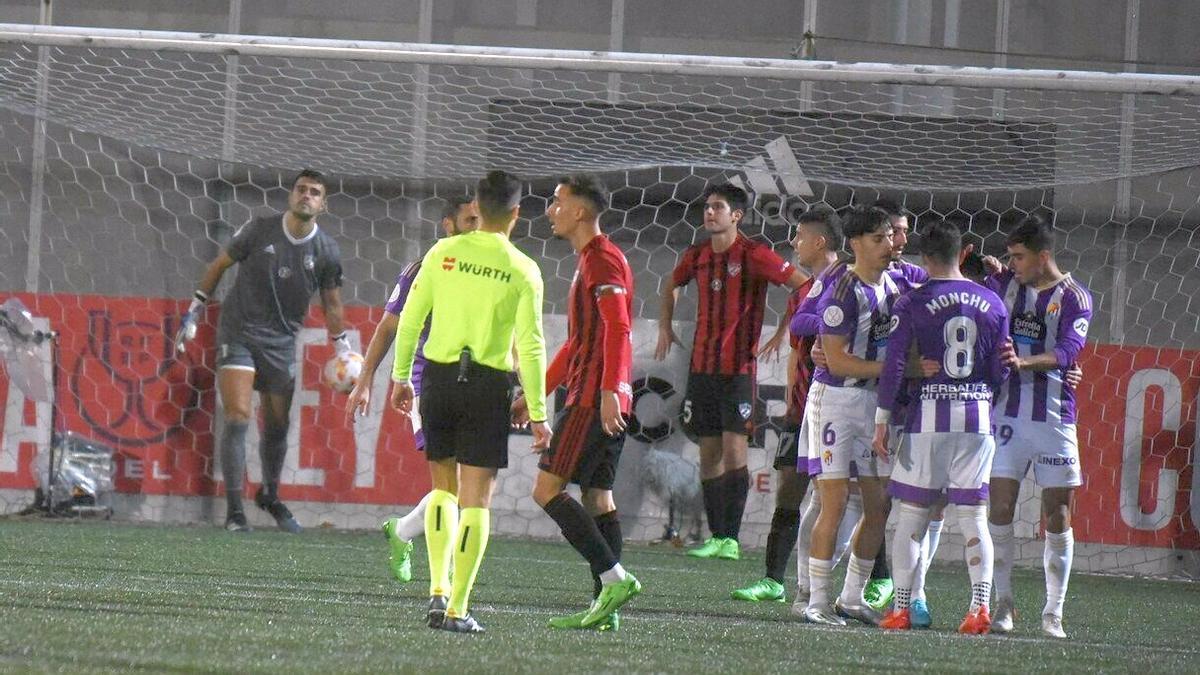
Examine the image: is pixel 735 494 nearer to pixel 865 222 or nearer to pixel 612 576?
pixel 865 222

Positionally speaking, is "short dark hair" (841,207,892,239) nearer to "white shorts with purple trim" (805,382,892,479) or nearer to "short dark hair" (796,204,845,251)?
"white shorts with purple trim" (805,382,892,479)

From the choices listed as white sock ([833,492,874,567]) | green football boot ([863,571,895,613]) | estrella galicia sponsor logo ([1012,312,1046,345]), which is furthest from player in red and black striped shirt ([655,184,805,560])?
estrella galicia sponsor logo ([1012,312,1046,345])

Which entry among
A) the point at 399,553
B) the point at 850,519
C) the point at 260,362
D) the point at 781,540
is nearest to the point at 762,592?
the point at 781,540

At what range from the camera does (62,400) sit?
10.4 m

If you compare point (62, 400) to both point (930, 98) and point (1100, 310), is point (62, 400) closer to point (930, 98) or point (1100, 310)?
point (930, 98)

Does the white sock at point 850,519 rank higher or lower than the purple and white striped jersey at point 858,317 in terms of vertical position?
lower

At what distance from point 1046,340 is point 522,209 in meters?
5.58

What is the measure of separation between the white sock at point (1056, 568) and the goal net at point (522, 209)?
406cm

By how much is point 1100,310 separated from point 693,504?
3.19m

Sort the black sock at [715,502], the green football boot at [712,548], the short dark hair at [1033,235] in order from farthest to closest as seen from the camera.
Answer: the green football boot at [712,548], the black sock at [715,502], the short dark hair at [1033,235]

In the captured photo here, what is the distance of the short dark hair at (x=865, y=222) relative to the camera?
586 cm

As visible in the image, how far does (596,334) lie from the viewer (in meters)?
5.60

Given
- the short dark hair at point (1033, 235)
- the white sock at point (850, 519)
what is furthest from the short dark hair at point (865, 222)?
the white sock at point (850, 519)

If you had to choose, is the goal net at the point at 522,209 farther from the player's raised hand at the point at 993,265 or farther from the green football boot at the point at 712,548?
the player's raised hand at the point at 993,265
